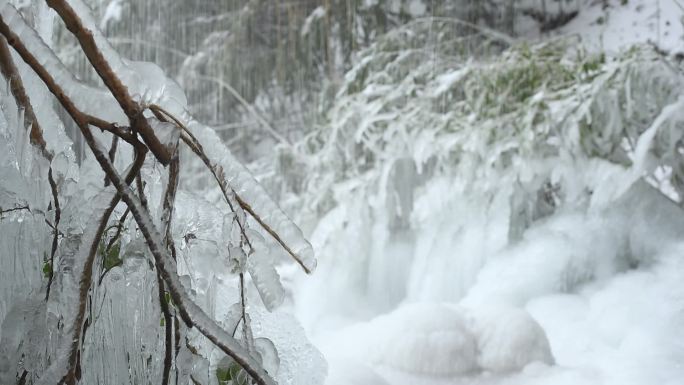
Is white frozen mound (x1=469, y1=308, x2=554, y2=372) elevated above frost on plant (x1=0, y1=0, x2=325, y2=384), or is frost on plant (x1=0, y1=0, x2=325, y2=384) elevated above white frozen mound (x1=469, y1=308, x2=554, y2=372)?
frost on plant (x1=0, y1=0, x2=325, y2=384)

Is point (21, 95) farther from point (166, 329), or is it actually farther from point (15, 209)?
point (166, 329)

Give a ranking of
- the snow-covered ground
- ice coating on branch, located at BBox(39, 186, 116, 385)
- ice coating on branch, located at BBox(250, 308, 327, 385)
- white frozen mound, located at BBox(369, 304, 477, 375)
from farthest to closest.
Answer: the snow-covered ground
white frozen mound, located at BBox(369, 304, 477, 375)
ice coating on branch, located at BBox(250, 308, 327, 385)
ice coating on branch, located at BBox(39, 186, 116, 385)

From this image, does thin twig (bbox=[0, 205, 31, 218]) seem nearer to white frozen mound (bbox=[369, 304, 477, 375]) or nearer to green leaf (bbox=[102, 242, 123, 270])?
green leaf (bbox=[102, 242, 123, 270])

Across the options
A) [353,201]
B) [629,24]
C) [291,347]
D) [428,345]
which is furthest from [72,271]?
[629,24]

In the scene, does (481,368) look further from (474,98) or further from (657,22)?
(657,22)

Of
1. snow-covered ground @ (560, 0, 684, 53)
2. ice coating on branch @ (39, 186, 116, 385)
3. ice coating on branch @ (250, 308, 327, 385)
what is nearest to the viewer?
ice coating on branch @ (39, 186, 116, 385)

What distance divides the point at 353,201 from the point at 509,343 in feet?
3.34

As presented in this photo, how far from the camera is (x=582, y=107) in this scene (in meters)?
1.83

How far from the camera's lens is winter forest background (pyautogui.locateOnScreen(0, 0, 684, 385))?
404 millimetres

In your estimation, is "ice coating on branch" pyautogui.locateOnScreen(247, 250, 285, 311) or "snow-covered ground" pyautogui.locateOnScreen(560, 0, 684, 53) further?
"snow-covered ground" pyautogui.locateOnScreen(560, 0, 684, 53)

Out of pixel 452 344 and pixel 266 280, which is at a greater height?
pixel 266 280

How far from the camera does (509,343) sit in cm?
127

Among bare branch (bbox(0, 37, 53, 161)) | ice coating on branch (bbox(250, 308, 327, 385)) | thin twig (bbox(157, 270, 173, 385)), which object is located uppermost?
bare branch (bbox(0, 37, 53, 161))

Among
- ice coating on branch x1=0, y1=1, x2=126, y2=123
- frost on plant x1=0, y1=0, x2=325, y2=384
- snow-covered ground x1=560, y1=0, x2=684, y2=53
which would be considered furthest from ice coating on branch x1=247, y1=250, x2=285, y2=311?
snow-covered ground x1=560, y1=0, x2=684, y2=53
